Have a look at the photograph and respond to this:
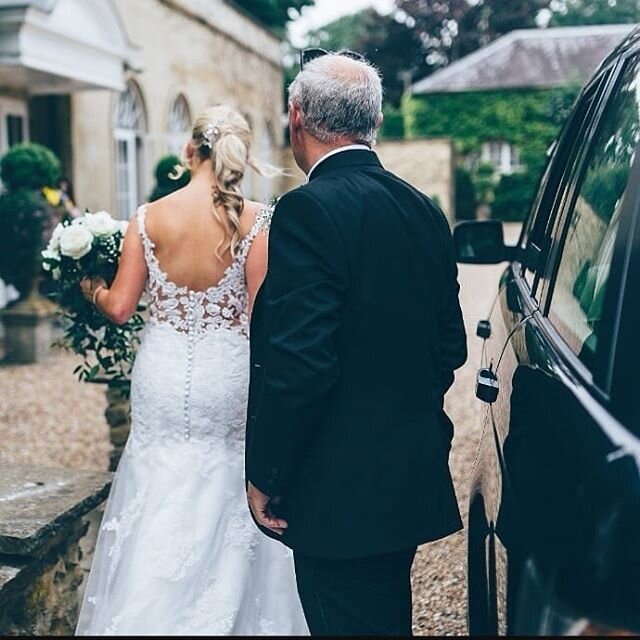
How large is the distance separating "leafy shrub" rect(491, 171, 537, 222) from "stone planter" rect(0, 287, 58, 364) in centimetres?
2055

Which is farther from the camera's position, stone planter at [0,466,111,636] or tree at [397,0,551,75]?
tree at [397,0,551,75]

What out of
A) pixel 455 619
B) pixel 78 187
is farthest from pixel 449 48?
pixel 455 619

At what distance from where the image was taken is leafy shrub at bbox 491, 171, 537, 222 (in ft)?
92.0

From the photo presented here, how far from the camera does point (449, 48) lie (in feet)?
140

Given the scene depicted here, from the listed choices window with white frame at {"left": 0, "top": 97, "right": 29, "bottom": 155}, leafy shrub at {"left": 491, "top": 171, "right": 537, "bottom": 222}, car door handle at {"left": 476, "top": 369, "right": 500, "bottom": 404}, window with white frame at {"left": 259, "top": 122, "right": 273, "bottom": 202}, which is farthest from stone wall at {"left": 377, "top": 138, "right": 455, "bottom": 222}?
car door handle at {"left": 476, "top": 369, "right": 500, "bottom": 404}

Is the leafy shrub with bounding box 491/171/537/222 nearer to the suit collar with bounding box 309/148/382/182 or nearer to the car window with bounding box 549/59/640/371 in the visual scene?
the car window with bounding box 549/59/640/371

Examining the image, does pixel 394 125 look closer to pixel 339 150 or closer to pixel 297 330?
pixel 339 150

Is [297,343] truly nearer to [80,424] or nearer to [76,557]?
[76,557]

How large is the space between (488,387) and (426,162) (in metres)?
22.0

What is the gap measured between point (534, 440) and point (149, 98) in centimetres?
1590

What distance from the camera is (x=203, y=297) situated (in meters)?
3.13

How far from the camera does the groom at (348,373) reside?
2.04 meters

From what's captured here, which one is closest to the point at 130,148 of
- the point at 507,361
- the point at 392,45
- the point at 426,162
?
the point at 426,162

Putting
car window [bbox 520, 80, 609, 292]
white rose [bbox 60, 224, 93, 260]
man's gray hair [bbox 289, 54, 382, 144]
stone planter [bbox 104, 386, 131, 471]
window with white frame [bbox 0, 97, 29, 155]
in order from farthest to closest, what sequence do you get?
window with white frame [bbox 0, 97, 29, 155] < stone planter [bbox 104, 386, 131, 471] < white rose [bbox 60, 224, 93, 260] < car window [bbox 520, 80, 609, 292] < man's gray hair [bbox 289, 54, 382, 144]
